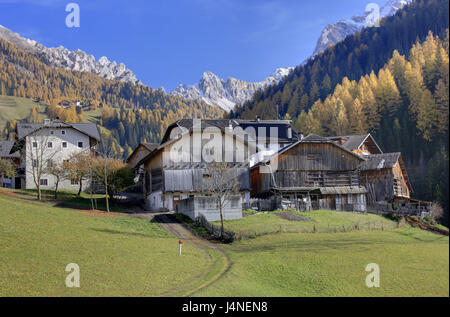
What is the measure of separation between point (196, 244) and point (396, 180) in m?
37.2

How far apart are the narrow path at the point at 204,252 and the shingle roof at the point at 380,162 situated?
29206 mm

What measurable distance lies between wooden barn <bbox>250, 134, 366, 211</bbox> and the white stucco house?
29583mm

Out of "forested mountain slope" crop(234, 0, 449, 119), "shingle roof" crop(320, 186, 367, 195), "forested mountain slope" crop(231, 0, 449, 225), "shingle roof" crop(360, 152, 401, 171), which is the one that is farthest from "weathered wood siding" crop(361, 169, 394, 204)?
"forested mountain slope" crop(234, 0, 449, 119)

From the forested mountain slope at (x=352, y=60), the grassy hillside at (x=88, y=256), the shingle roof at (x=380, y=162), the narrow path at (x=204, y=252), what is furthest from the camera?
the forested mountain slope at (x=352, y=60)

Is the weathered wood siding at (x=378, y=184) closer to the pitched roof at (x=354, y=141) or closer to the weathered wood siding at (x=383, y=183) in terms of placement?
the weathered wood siding at (x=383, y=183)

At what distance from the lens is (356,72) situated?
17725 cm

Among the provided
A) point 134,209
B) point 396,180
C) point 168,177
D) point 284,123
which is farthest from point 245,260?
point 284,123

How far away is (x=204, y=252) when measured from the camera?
93.1 ft

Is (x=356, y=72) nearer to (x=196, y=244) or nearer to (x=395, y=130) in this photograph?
(x=395, y=130)

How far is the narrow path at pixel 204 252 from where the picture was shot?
1912 cm

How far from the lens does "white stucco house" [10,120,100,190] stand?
60781mm

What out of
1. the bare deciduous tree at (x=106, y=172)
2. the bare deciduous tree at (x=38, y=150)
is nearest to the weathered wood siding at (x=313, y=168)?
the bare deciduous tree at (x=106, y=172)

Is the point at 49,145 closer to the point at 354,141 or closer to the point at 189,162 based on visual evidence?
the point at 189,162

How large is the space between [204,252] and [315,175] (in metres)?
28.5
